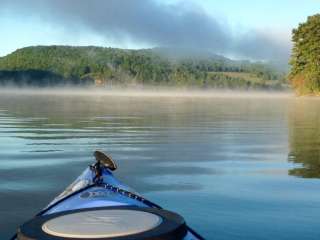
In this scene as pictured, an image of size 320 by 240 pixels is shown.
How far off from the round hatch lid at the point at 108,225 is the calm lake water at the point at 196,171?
3309 millimetres

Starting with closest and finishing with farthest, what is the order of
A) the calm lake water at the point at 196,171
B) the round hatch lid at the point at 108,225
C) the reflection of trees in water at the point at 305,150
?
the round hatch lid at the point at 108,225 → the calm lake water at the point at 196,171 → the reflection of trees in water at the point at 305,150

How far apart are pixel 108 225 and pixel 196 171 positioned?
9939mm

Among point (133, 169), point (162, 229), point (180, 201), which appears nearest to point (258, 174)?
point (133, 169)

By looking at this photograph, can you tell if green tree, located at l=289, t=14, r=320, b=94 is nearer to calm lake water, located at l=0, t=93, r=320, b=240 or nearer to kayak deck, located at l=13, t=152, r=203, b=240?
calm lake water, located at l=0, t=93, r=320, b=240

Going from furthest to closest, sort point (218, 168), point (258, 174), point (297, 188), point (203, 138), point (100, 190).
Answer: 1. point (203, 138)
2. point (218, 168)
3. point (258, 174)
4. point (297, 188)
5. point (100, 190)

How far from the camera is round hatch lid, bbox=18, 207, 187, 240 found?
435cm

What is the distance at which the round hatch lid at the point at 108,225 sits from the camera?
4.35 meters

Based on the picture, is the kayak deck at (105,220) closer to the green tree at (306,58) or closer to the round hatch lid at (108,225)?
the round hatch lid at (108,225)

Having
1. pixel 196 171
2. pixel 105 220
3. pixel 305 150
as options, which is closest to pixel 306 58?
pixel 305 150

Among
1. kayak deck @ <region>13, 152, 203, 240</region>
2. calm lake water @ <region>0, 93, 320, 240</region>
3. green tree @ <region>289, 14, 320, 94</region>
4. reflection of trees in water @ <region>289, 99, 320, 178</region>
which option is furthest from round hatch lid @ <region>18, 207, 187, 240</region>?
green tree @ <region>289, 14, 320, 94</region>

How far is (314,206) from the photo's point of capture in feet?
33.2

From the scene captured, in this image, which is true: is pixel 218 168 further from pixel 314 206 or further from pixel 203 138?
pixel 203 138

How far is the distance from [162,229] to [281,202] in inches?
251

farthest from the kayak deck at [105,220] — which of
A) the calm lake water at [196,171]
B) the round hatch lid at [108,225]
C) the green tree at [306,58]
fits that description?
the green tree at [306,58]
